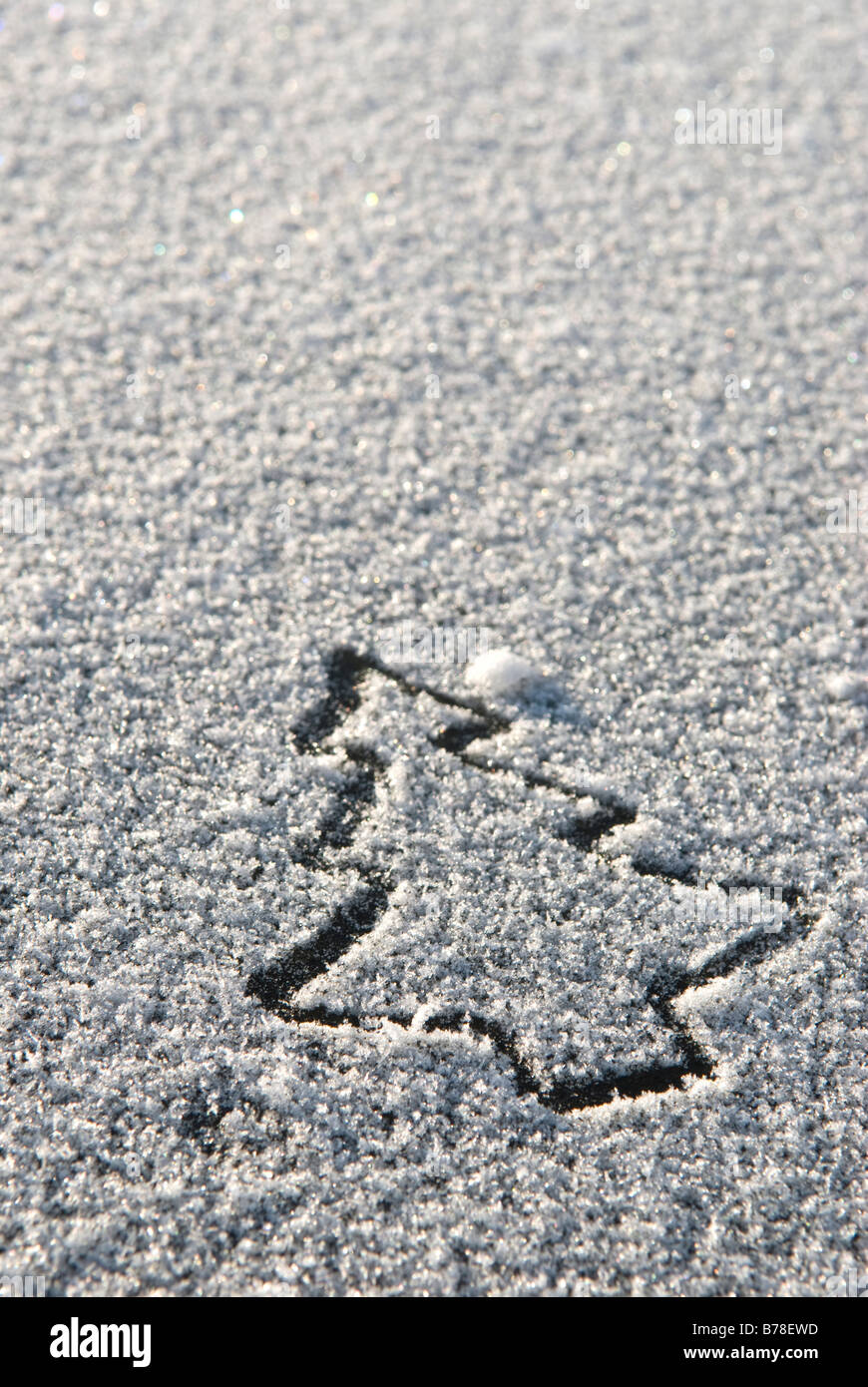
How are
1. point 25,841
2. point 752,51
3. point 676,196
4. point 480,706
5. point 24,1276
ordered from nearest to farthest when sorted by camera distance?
1. point 24,1276
2. point 25,841
3. point 480,706
4. point 676,196
5. point 752,51

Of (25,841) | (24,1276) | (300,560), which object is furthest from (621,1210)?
(300,560)

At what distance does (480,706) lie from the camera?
3.22ft

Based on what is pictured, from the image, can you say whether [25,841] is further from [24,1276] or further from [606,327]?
[606,327]

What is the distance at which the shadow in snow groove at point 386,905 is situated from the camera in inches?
31.2

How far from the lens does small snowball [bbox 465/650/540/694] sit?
3.23 ft

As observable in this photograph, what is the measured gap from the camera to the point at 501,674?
0.99 m
